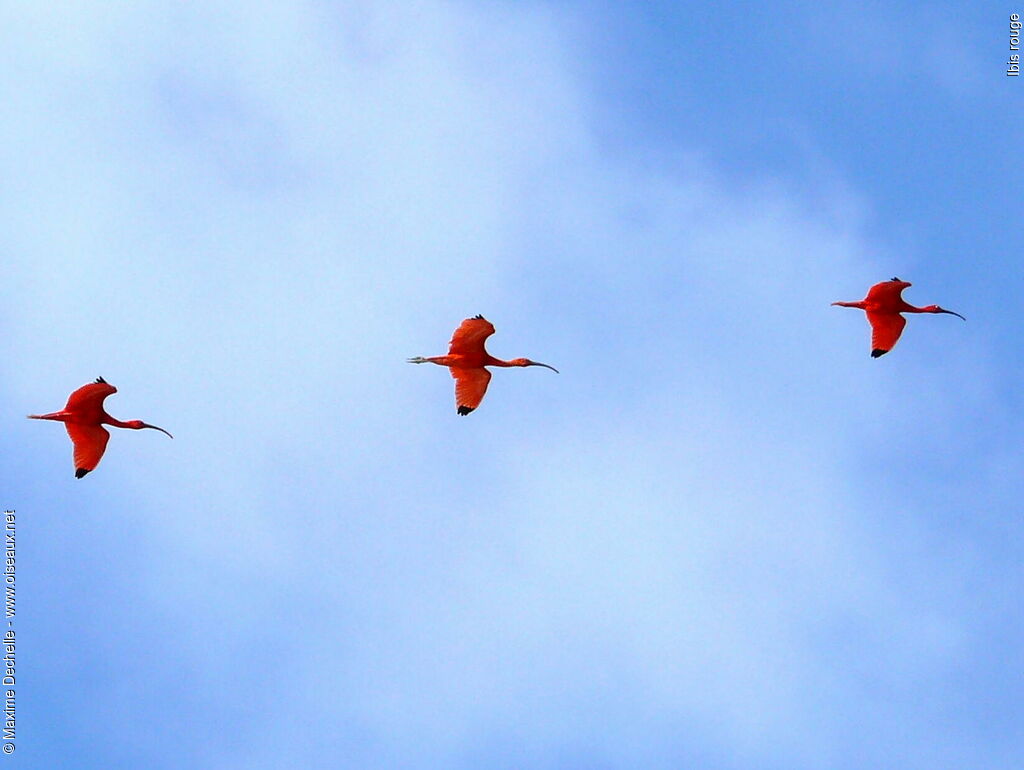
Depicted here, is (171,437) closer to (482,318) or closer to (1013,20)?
(482,318)

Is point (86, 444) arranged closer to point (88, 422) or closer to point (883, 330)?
Answer: point (88, 422)

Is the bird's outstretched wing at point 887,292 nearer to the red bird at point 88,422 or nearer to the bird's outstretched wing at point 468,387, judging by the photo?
the bird's outstretched wing at point 468,387

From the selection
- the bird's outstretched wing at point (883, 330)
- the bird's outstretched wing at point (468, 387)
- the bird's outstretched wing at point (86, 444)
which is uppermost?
the bird's outstretched wing at point (883, 330)

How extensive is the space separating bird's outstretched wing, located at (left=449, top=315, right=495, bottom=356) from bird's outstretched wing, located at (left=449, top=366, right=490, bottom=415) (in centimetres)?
122

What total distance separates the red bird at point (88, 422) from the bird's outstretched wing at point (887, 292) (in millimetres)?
24614

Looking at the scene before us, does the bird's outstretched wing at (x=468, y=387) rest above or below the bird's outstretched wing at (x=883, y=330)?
below

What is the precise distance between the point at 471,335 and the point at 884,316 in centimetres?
1446

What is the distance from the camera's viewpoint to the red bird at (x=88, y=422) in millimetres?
66500

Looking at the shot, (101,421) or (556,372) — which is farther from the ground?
(556,372)

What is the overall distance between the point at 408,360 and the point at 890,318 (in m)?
16.5

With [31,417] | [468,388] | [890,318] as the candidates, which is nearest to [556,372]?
[468,388]

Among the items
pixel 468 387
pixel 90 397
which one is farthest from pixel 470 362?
pixel 90 397

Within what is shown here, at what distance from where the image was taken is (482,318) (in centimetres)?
6700

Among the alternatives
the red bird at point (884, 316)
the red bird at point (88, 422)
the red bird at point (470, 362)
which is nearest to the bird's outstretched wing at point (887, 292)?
the red bird at point (884, 316)
